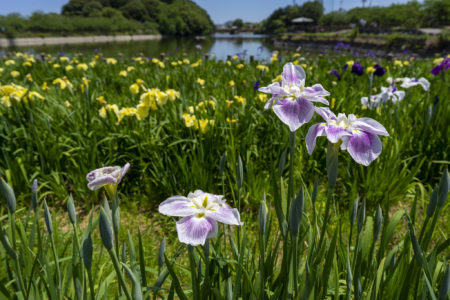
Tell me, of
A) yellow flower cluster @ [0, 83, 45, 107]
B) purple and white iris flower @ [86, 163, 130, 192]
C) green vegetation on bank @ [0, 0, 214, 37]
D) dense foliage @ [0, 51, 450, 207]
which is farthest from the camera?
green vegetation on bank @ [0, 0, 214, 37]

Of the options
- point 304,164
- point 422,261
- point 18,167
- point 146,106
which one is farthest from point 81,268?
point 304,164

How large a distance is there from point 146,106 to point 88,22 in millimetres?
81638

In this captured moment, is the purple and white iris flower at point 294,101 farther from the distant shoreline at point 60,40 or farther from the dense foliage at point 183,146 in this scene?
the distant shoreline at point 60,40

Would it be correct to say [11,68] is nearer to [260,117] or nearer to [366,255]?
[260,117]

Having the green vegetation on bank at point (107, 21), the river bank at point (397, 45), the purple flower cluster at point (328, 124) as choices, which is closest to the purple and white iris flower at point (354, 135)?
the purple flower cluster at point (328, 124)

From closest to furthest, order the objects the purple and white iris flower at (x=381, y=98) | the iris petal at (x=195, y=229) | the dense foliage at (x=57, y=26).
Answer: the iris petal at (x=195, y=229) → the purple and white iris flower at (x=381, y=98) → the dense foliage at (x=57, y=26)

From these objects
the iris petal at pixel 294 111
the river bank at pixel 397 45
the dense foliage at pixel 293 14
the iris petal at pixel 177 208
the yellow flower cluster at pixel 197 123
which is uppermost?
the dense foliage at pixel 293 14

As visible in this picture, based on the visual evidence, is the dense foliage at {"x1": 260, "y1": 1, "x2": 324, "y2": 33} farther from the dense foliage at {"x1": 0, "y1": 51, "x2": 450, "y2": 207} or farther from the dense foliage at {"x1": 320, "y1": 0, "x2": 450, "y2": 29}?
the dense foliage at {"x1": 0, "y1": 51, "x2": 450, "y2": 207}

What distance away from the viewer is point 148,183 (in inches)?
101

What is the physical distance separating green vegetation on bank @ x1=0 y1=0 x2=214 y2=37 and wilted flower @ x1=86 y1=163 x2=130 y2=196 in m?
45.5

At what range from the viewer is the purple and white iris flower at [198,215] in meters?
0.72

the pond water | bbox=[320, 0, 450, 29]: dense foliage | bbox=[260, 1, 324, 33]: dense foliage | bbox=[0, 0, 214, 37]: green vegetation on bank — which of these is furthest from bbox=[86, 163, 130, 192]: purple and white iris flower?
bbox=[260, 1, 324, 33]: dense foliage

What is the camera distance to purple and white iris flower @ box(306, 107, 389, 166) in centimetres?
79

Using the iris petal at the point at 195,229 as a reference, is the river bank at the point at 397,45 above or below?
above
